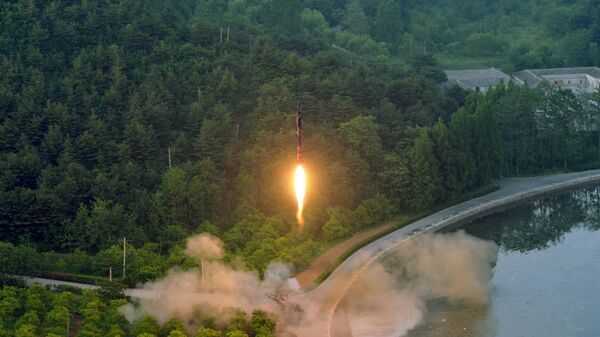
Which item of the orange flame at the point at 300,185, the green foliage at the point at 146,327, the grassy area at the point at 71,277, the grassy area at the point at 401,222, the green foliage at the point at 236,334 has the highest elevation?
the orange flame at the point at 300,185

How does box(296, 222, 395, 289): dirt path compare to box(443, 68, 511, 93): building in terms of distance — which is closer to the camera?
box(296, 222, 395, 289): dirt path

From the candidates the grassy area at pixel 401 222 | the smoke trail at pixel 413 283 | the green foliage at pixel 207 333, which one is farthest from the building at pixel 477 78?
the green foliage at pixel 207 333

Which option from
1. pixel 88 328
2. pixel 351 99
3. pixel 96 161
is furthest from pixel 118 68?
pixel 88 328

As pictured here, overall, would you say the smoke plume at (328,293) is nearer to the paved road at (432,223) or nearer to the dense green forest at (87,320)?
the paved road at (432,223)

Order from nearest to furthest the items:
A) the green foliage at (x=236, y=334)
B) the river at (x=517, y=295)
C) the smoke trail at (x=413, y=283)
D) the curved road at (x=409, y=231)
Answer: the green foliage at (x=236, y=334)
the river at (x=517, y=295)
the smoke trail at (x=413, y=283)
the curved road at (x=409, y=231)

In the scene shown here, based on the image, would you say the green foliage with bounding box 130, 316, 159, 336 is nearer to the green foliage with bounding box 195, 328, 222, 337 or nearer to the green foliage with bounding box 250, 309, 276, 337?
the green foliage with bounding box 195, 328, 222, 337

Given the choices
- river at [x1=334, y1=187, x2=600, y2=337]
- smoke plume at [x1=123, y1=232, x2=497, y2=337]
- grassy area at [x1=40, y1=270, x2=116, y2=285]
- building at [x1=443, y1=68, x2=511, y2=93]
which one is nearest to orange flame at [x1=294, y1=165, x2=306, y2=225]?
smoke plume at [x1=123, y1=232, x2=497, y2=337]
